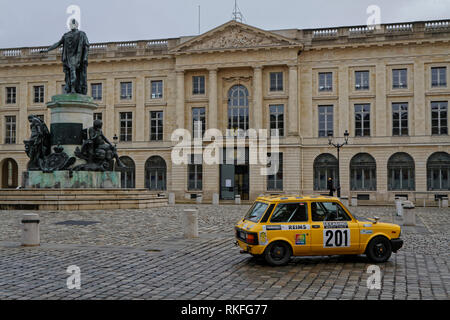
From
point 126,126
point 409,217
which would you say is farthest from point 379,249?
point 126,126

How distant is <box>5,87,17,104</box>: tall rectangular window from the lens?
176 ft

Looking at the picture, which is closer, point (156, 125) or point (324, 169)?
point (324, 169)

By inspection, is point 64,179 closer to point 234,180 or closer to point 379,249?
point 379,249

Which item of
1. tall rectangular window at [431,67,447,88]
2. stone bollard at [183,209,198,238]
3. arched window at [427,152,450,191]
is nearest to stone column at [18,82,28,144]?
arched window at [427,152,450,191]

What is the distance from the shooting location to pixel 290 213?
10289 millimetres

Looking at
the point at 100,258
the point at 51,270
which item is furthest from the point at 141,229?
the point at 51,270

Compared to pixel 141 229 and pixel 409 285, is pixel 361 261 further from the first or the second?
pixel 141 229

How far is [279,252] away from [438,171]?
38279 mm

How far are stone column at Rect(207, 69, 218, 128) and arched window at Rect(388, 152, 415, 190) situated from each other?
55.5 ft

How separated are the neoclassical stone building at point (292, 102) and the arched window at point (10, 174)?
345 inches

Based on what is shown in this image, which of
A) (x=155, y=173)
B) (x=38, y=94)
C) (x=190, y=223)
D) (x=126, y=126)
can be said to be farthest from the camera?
(x=38, y=94)

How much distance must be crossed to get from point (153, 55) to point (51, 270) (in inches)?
1678

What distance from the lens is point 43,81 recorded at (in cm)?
5269

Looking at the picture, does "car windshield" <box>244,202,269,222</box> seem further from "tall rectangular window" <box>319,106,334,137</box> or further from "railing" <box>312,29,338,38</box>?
"railing" <box>312,29,338,38</box>
